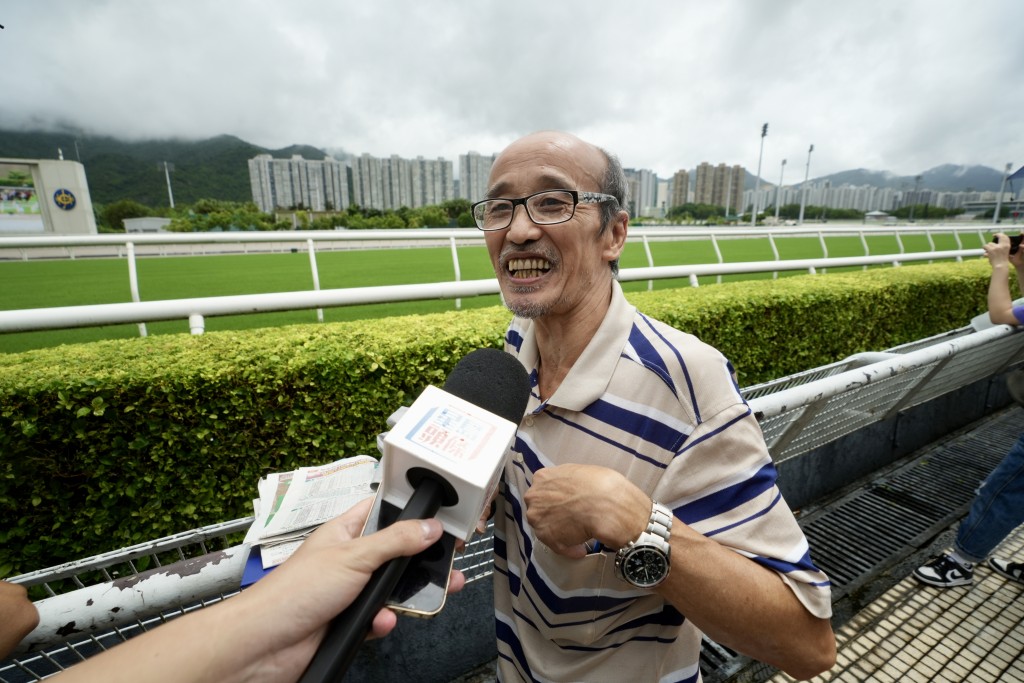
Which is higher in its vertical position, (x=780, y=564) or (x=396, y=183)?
(x=396, y=183)

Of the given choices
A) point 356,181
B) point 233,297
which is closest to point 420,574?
point 233,297

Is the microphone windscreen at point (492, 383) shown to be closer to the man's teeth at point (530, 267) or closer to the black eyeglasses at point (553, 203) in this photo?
the man's teeth at point (530, 267)

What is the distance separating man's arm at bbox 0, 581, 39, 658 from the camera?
101 centimetres

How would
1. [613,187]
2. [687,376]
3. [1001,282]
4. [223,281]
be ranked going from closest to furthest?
[687,376] < [613,187] < [1001,282] < [223,281]

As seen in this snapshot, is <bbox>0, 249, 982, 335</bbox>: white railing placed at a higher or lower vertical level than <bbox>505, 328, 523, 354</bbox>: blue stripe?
lower

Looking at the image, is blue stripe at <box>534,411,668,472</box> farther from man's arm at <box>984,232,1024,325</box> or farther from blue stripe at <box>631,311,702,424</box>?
man's arm at <box>984,232,1024,325</box>

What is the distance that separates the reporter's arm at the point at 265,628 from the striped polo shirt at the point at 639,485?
2.00ft

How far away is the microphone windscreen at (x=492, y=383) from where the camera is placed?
3.88 feet

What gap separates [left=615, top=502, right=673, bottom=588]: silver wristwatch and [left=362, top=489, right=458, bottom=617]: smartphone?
1.27ft

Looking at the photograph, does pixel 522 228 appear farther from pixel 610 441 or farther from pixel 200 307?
pixel 200 307

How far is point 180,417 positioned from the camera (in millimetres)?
2643

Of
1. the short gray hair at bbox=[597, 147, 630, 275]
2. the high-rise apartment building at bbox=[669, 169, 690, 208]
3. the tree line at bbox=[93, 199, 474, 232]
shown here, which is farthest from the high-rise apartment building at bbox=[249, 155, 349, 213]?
the short gray hair at bbox=[597, 147, 630, 275]

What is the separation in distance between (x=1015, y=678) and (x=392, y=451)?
3.51 metres

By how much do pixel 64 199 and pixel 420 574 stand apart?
44.0m
